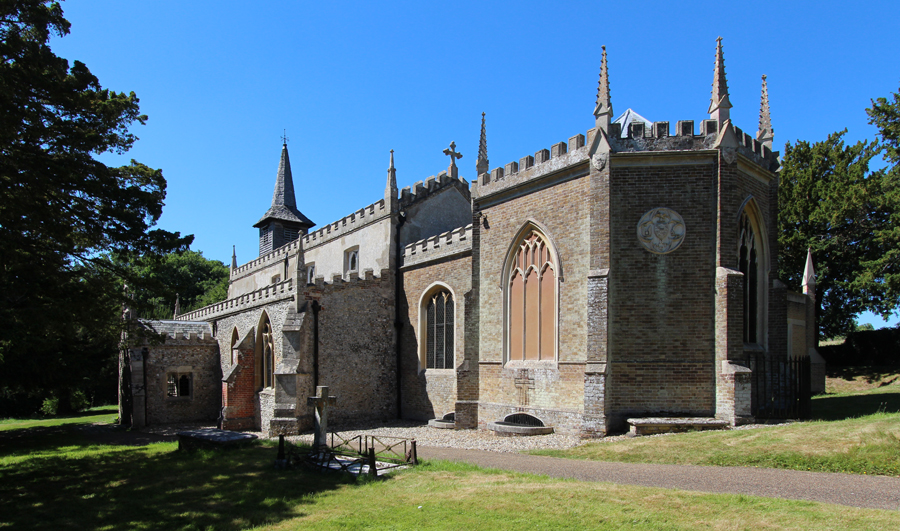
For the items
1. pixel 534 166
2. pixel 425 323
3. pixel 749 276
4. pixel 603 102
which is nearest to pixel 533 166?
pixel 534 166

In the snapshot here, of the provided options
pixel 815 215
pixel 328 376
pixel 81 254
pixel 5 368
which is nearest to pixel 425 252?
pixel 328 376

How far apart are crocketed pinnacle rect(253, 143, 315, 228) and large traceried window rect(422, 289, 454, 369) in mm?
19139

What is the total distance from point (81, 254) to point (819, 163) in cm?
3488

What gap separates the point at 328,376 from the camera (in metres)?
19.8

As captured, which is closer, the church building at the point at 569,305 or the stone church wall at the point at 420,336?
the church building at the point at 569,305

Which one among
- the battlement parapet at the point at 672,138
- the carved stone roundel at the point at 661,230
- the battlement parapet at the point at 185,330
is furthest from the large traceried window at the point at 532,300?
the battlement parapet at the point at 185,330

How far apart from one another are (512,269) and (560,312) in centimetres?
235

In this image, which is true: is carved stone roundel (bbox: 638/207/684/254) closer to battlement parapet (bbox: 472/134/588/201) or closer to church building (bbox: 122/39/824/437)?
church building (bbox: 122/39/824/437)

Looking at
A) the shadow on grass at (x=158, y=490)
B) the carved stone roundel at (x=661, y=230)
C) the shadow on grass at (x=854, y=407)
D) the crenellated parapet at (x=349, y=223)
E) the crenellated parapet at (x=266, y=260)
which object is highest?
the crenellated parapet at (x=349, y=223)

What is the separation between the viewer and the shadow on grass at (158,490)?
28.7ft

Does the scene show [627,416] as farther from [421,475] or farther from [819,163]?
[819,163]

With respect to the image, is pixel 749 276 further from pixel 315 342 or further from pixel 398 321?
pixel 315 342

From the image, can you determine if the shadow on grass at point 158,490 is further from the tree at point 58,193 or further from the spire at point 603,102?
the spire at point 603,102

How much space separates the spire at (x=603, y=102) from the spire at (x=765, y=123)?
15.9 ft
